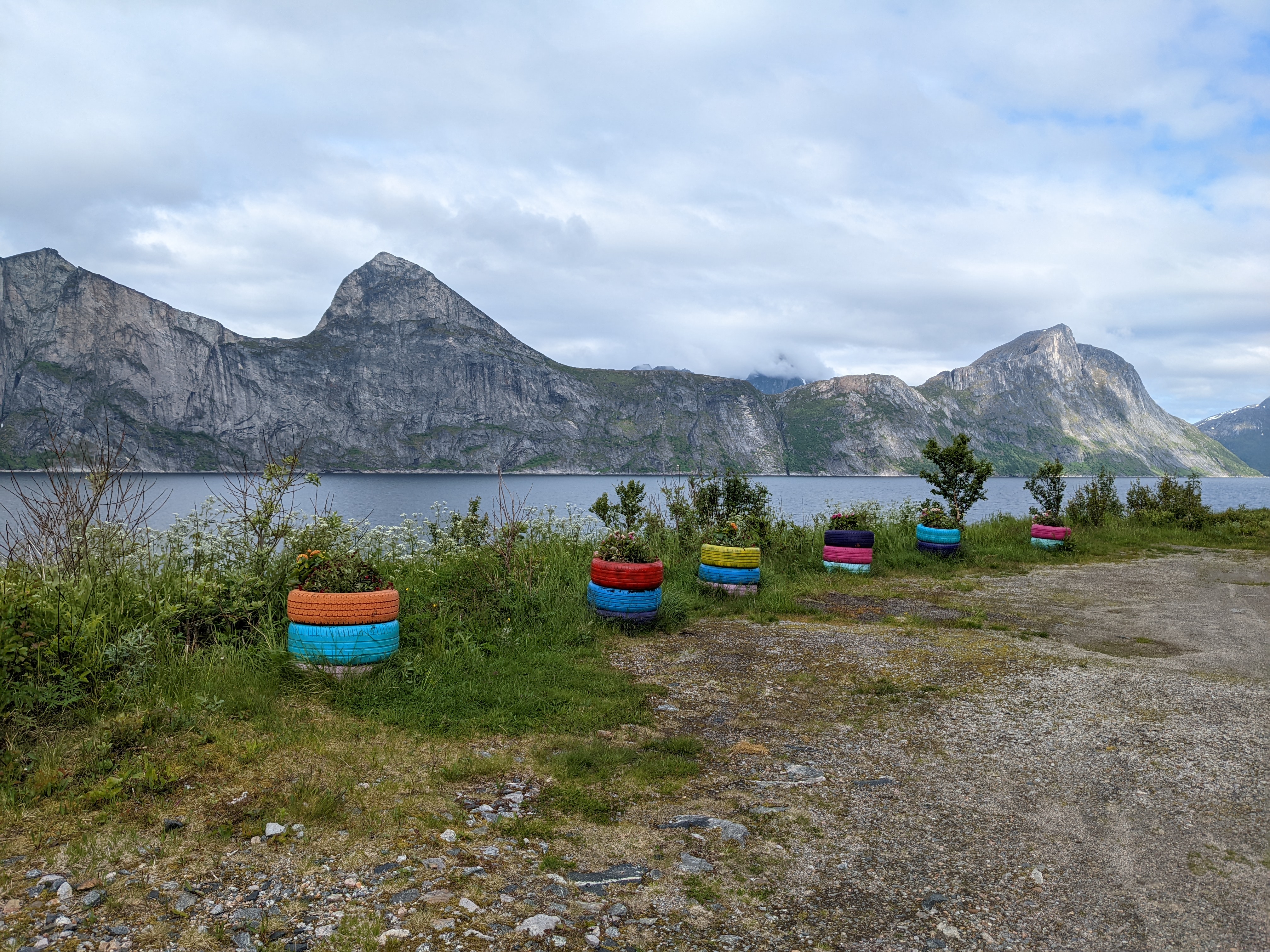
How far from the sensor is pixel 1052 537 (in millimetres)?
18125

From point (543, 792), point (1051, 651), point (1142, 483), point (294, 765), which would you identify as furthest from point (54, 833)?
point (1142, 483)

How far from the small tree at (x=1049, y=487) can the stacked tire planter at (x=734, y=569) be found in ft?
42.6

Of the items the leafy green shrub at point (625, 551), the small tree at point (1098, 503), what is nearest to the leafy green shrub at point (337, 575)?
the leafy green shrub at point (625, 551)

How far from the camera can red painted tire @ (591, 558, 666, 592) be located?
9.18 meters

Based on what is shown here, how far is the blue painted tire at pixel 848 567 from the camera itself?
14.2m

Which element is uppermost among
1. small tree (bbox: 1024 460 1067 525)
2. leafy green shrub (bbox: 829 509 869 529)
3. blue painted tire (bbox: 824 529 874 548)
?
small tree (bbox: 1024 460 1067 525)

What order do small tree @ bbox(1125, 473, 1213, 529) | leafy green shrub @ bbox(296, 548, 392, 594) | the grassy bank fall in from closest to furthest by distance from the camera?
1. the grassy bank
2. leafy green shrub @ bbox(296, 548, 392, 594)
3. small tree @ bbox(1125, 473, 1213, 529)

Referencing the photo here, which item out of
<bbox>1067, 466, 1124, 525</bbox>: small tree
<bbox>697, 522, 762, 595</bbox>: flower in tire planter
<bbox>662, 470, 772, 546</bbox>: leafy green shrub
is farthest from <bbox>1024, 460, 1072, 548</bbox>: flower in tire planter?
<bbox>697, 522, 762, 595</bbox>: flower in tire planter

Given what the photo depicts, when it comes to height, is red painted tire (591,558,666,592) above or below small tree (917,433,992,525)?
below

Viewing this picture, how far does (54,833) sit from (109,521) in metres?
5.52

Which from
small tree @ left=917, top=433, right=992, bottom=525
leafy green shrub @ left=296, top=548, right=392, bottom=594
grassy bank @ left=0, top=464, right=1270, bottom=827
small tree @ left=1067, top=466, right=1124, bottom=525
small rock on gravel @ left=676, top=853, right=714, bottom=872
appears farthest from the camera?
small tree @ left=1067, top=466, right=1124, bottom=525

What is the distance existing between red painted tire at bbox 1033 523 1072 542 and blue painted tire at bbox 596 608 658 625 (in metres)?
13.7

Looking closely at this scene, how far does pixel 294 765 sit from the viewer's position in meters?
4.79

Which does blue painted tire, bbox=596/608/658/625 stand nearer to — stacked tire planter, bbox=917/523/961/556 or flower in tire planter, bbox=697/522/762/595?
flower in tire planter, bbox=697/522/762/595
